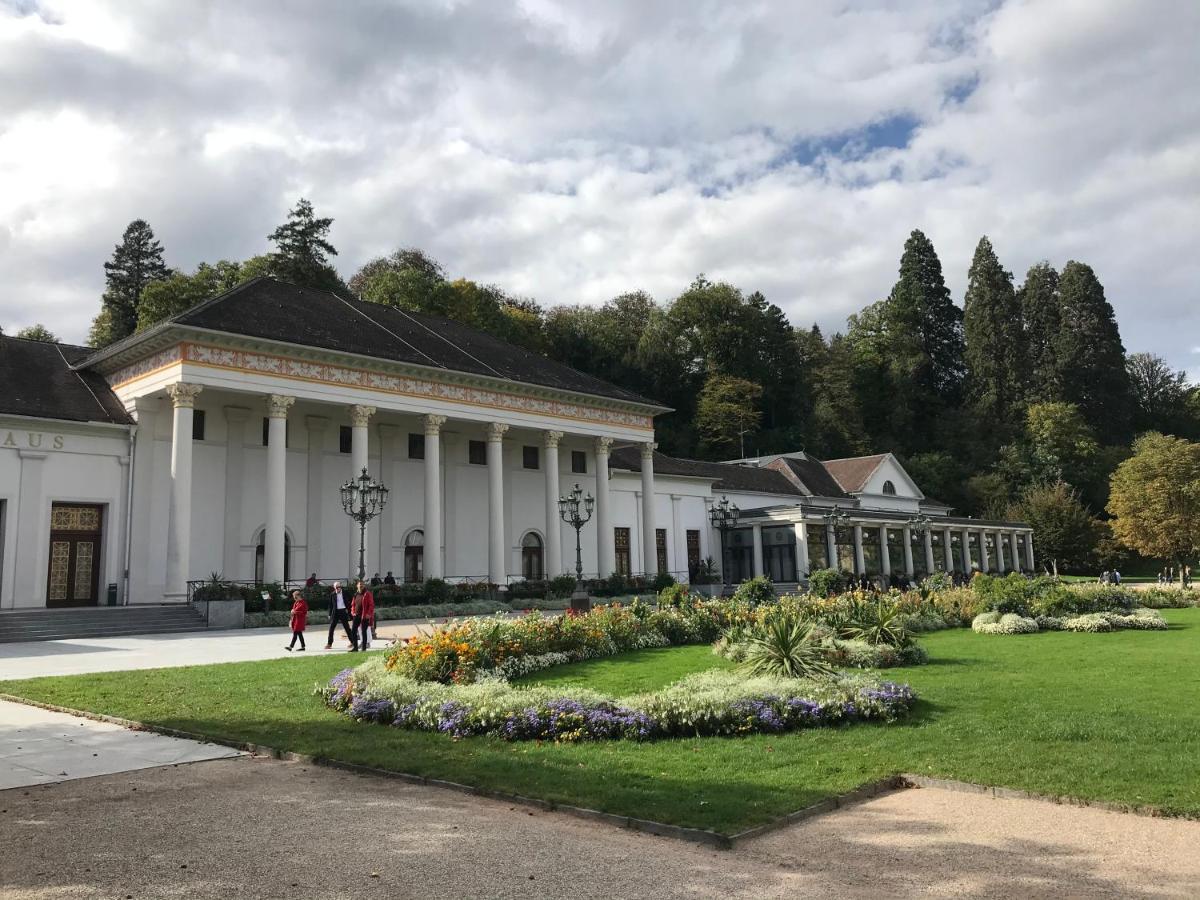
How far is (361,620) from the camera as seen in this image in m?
20.7

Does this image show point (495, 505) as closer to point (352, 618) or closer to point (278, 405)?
point (278, 405)

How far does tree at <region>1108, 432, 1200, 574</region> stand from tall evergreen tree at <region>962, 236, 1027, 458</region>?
25.8 meters

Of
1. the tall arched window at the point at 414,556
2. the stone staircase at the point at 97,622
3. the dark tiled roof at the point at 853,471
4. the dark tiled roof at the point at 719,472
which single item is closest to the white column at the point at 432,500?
the tall arched window at the point at 414,556

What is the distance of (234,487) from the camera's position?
3441 centimetres

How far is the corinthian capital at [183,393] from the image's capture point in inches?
1193

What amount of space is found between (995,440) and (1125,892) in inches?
3258

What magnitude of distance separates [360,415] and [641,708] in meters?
27.0

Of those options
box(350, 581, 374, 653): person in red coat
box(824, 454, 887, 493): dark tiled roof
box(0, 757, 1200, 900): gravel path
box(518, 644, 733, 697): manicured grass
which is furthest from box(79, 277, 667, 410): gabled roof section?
box(0, 757, 1200, 900): gravel path

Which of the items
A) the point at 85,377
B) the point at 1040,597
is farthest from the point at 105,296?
the point at 1040,597

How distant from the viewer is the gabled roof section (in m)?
32.4

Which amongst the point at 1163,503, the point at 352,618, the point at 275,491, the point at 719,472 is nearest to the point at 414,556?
the point at 275,491

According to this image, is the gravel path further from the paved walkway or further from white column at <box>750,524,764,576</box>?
white column at <box>750,524,764,576</box>

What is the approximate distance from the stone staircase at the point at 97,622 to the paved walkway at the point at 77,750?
14831 millimetres

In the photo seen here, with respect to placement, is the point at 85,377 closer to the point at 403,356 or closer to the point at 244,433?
the point at 244,433
